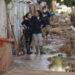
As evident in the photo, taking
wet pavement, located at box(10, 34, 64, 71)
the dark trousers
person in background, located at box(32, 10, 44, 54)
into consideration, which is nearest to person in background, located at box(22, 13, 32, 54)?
the dark trousers

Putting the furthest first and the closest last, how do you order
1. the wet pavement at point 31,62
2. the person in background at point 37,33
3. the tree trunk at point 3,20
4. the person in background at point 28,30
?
the person in background at point 28,30 → the person in background at point 37,33 → the tree trunk at point 3,20 → the wet pavement at point 31,62

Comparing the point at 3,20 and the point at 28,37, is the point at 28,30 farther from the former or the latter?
the point at 3,20

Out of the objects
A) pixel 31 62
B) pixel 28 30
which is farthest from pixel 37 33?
pixel 31 62

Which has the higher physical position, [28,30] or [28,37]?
[28,30]

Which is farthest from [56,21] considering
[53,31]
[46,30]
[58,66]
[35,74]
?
[35,74]

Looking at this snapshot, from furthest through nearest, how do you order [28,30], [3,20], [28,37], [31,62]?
[28,37], [28,30], [3,20], [31,62]

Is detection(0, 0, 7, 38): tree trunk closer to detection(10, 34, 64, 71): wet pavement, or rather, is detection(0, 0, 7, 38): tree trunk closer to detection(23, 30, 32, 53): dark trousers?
detection(10, 34, 64, 71): wet pavement

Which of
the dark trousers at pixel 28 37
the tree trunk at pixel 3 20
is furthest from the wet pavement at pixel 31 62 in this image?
the dark trousers at pixel 28 37

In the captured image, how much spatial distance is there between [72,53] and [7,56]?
675 centimetres

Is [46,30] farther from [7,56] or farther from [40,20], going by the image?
[7,56]

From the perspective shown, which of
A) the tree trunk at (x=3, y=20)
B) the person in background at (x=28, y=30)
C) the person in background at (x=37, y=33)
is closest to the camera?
the tree trunk at (x=3, y=20)

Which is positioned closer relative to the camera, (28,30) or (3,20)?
(3,20)

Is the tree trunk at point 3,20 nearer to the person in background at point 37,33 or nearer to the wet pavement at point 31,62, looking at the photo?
the wet pavement at point 31,62

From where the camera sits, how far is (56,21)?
34.7 metres
